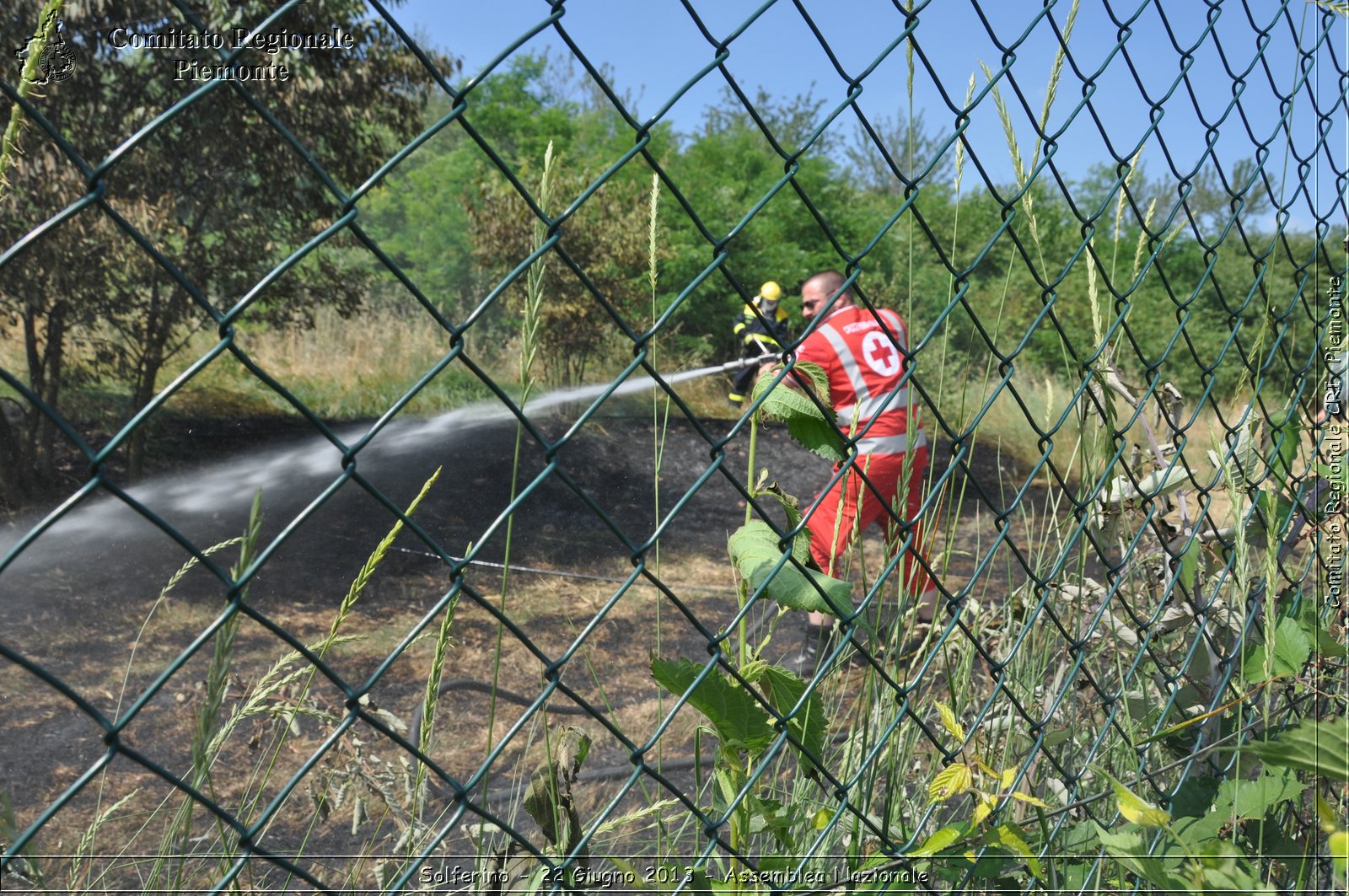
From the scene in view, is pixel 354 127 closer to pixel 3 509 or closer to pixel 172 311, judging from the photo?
pixel 172 311

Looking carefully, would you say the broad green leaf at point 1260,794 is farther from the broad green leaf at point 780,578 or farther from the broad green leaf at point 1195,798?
the broad green leaf at point 780,578

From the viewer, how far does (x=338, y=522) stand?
660 centimetres

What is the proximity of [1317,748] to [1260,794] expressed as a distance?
1.65 feet

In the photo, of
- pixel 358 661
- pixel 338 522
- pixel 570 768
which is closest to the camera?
pixel 570 768

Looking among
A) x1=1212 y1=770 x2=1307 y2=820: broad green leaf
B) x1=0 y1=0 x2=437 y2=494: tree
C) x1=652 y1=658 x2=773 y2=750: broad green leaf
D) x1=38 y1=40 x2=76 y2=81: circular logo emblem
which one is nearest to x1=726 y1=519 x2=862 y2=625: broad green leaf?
x1=652 y1=658 x2=773 y2=750: broad green leaf

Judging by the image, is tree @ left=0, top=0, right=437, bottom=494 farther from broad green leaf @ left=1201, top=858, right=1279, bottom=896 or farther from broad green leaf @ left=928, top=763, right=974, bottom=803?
broad green leaf @ left=1201, top=858, right=1279, bottom=896

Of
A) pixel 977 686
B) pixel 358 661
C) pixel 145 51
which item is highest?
pixel 145 51

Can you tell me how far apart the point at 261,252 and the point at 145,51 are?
52.3 inches

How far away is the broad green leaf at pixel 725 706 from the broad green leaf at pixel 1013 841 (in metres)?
0.34

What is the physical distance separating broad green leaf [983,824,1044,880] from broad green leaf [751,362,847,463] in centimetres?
51

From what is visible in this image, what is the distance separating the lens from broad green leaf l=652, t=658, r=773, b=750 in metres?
1.17

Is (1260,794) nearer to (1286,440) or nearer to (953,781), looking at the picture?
(953,781)

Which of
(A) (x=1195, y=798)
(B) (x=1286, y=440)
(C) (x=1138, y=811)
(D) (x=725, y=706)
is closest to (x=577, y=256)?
(B) (x=1286, y=440)

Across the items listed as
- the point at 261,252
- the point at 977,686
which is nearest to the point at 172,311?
the point at 261,252
